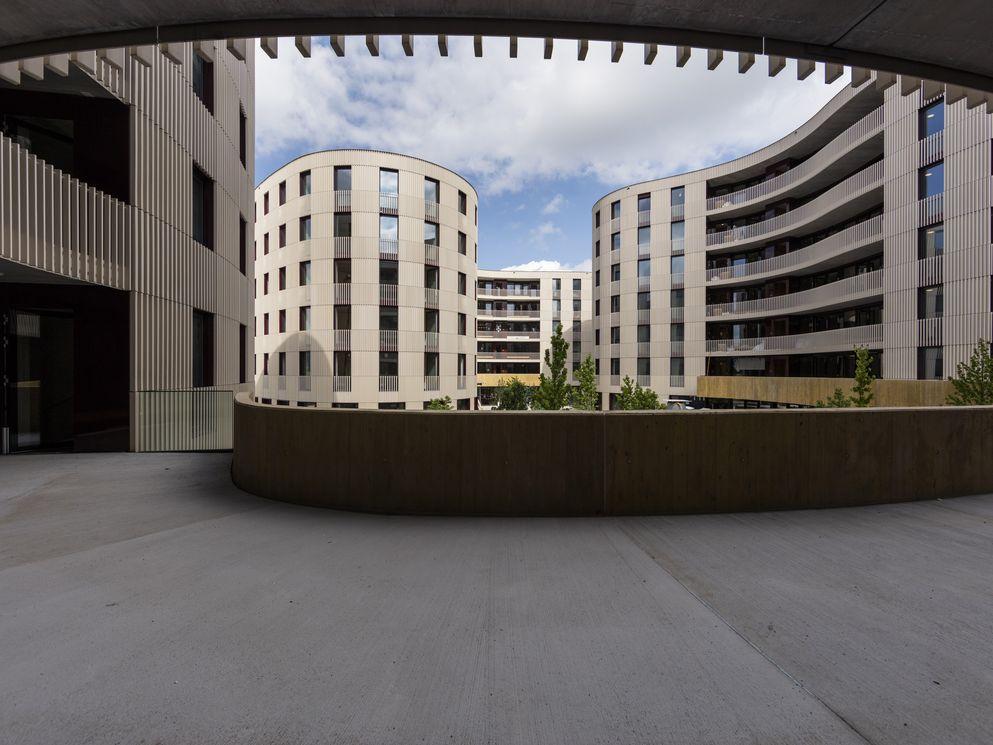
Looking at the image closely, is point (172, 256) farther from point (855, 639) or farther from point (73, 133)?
point (855, 639)

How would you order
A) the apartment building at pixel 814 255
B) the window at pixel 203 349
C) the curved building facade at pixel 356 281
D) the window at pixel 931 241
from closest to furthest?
1. the window at pixel 203 349
2. the apartment building at pixel 814 255
3. the window at pixel 931 241
4. the curved building facade at pixel 356 281

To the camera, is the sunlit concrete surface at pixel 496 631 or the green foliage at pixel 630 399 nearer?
the sunlit concrete surface at pixel 496 631

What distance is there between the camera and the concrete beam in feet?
11.3

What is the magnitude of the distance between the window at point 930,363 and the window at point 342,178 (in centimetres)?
3620

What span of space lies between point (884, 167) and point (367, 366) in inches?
1321

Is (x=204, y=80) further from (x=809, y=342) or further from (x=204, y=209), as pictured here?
(x=809, y=342)

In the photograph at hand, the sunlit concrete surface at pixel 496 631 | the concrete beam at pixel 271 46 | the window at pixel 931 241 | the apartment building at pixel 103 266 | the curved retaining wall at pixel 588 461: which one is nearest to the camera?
the sunlit concrete surface at pixel 496 631

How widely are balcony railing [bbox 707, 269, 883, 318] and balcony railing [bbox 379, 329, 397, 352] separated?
2736 cm

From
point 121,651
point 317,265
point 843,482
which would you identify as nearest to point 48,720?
point 121,651

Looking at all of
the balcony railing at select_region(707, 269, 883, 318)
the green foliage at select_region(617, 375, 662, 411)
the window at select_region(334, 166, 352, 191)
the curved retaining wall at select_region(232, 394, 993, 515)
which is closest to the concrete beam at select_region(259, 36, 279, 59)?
the curved retaining wall at select_region(232, 394, 993, 515)

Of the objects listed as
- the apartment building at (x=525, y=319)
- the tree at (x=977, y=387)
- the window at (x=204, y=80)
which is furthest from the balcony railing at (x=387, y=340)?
the apartment building at (x=525, y=319)

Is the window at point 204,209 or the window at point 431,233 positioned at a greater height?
the window at point 431,233

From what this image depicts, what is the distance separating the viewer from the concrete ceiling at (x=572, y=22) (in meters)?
3.11

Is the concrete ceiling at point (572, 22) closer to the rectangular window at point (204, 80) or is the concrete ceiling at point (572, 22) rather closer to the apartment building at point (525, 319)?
the rectangular window at point (204, 80)
